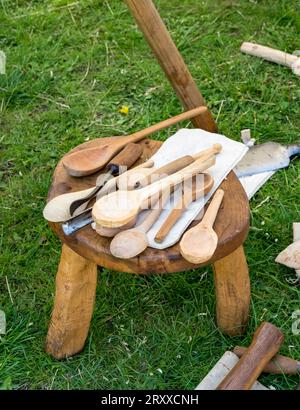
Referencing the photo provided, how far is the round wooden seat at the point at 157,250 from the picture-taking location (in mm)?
1713

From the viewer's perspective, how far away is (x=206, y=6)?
3.69 m

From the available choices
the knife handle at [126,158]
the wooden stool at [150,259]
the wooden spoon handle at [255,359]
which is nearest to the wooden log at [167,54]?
the wooden stool at [150,259]

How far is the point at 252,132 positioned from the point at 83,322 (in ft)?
4.29

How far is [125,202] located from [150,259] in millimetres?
170

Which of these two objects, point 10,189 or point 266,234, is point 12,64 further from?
point 266,234

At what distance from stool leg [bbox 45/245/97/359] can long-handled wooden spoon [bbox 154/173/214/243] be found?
295 millimetres

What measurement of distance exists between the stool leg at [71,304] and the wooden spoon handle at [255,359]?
18.8 inches

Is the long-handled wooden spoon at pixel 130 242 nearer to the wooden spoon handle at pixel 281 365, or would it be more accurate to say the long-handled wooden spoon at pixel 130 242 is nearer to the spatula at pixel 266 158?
the wooden spoon handle at pixel 281 365

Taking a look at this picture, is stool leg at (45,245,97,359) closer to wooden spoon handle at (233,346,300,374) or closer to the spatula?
wooden spoon handle at (233,346,300,374)

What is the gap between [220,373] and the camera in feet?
6.61

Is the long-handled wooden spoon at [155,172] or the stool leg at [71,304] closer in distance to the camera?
the long-handled wooden spoon at [155,172]

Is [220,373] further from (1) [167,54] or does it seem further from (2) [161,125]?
(1) [167,54]

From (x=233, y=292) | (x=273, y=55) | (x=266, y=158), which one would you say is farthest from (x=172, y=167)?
(x=273, y=55)

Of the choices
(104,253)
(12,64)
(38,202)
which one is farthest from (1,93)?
(104,253)
